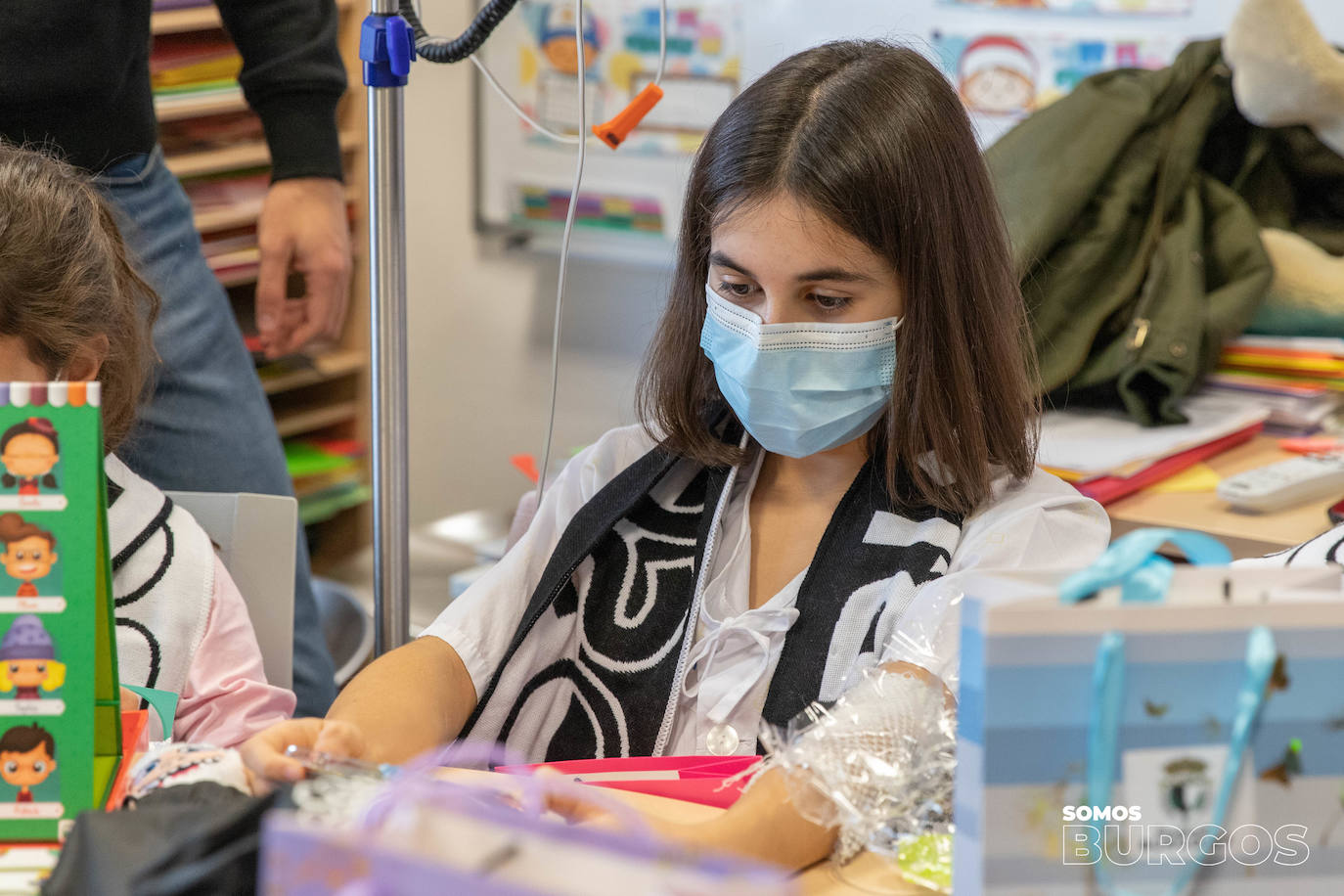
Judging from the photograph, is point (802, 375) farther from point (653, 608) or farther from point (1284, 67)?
point (1284, 67)

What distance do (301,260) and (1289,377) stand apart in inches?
53.9

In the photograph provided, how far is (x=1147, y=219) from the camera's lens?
1.91 m

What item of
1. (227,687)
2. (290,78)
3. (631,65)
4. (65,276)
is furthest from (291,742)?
(631,65)

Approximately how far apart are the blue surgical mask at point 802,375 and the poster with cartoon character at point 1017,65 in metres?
1.47

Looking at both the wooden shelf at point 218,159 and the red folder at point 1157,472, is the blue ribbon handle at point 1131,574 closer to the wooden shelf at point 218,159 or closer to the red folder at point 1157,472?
the red folder at point 1157,472

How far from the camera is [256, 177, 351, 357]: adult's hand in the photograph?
5.06 ft

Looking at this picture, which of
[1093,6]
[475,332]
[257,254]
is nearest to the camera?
[1093,6]

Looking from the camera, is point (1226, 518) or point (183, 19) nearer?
point (1226, 518)

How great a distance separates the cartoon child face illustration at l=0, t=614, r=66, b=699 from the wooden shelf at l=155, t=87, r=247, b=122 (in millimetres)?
1879

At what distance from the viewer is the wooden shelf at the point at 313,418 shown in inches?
113

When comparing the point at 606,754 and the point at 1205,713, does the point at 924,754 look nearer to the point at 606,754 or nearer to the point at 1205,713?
the point at 1205,713

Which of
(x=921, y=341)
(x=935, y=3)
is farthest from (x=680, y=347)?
(x=935, y=3)

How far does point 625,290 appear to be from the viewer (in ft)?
9.95

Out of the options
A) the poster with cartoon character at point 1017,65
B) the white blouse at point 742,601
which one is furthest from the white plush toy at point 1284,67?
the white blouse at point 742,601
